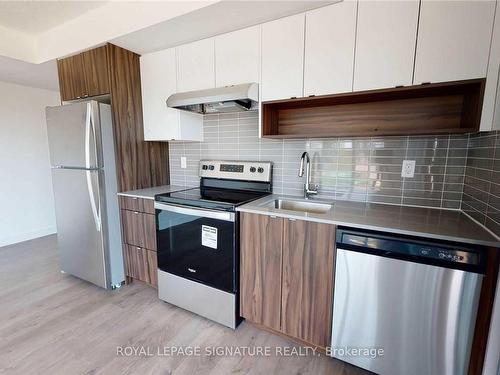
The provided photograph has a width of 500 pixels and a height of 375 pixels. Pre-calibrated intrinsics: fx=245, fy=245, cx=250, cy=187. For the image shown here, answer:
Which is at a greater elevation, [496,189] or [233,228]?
[496,189]

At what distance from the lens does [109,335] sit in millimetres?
1719

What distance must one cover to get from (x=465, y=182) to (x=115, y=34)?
2.67 m

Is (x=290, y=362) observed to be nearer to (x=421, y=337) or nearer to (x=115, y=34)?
(x=421, y=337)

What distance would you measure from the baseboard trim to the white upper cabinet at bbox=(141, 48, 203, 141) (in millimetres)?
2693

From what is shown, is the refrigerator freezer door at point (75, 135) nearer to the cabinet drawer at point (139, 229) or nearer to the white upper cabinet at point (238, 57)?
the cabinet drawer at point (139, 229)

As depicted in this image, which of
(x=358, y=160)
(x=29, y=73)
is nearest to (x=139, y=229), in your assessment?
(x=358, y=160)

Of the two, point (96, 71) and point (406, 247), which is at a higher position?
point (96, 71)

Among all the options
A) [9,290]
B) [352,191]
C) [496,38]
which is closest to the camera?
[496,38]

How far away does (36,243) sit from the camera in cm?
342

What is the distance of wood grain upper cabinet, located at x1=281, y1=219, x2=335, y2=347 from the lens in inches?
55.7

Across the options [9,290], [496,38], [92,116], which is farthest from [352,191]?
[9,290]

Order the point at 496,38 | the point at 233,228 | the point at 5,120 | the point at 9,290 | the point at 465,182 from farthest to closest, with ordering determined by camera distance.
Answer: the point at 5,120 → the point at 9,290 → the point at 233,228 → the point at 465,182 → the point at 496,38

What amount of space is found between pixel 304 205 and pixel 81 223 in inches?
78.2

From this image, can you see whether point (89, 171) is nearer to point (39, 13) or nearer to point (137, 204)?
point (137, 204)
